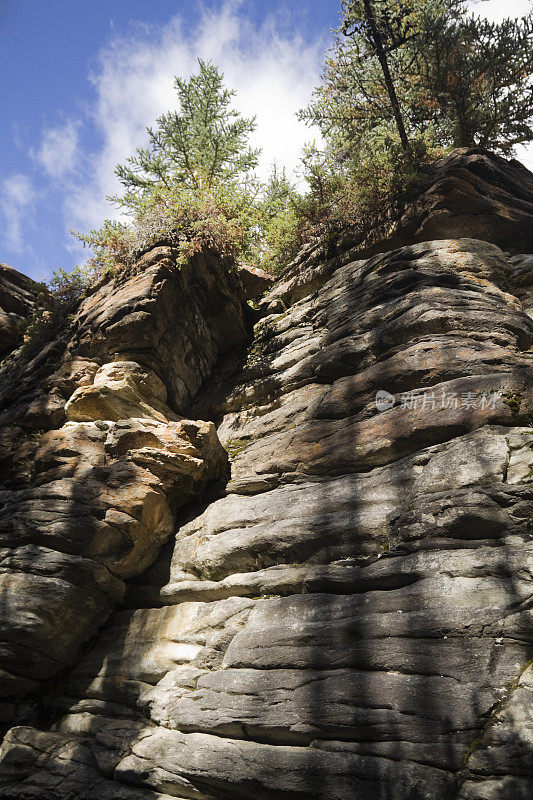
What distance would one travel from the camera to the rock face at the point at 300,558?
14.0 feet

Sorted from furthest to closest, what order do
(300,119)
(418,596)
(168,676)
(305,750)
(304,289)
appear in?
(300,119) < (304,289) < (168,676) < (418,596) < (305,750)

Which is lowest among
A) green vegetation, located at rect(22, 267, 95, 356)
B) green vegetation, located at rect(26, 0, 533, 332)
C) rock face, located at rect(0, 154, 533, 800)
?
rock face, located at rect(0, 154, 533, 800)

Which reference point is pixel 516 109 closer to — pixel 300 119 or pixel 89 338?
pixel 300 119

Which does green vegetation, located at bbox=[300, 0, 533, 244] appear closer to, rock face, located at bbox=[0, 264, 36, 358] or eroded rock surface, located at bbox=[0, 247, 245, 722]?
eroded rock surface, located at bbox=[0, 247, 245, 722]

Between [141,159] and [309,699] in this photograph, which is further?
[141,159]

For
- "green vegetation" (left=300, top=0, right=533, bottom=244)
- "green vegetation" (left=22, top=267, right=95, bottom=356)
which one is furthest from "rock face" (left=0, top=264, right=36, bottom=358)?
"green vegetation" (left=300, top=0, right=533, bottom=244)

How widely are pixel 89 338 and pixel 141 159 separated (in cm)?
808

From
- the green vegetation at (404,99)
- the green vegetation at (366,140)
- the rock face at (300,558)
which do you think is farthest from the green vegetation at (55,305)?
the green vegetation at (404,99)

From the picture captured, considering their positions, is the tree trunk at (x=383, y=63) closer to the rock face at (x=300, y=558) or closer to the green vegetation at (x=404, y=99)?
the green vegetation at (x=404, y=99)

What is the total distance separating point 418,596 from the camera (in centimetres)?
480

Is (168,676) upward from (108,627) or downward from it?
downward

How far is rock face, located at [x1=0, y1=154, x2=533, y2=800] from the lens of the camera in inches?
168

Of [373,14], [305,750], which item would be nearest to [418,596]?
[305,750]

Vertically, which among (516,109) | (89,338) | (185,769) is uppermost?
(516,109)
